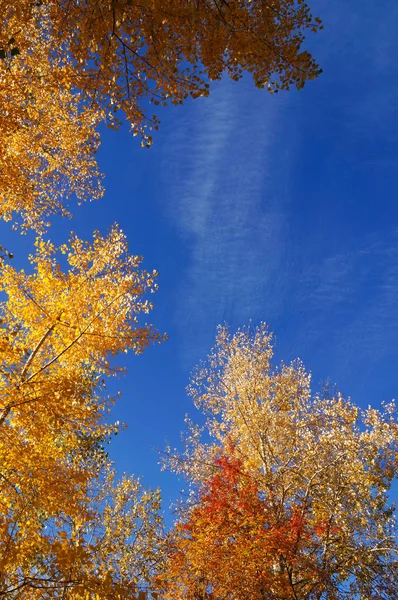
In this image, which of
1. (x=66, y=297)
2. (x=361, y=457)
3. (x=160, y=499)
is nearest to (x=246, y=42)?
(x=66, y=297)

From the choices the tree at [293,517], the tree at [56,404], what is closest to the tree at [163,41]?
the tree at [56,404]

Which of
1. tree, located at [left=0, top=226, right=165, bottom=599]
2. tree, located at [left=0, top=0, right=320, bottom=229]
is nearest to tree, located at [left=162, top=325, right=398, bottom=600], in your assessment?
tree, located at [left=0, top=226, right=165, bottom=599]

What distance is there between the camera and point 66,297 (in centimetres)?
785

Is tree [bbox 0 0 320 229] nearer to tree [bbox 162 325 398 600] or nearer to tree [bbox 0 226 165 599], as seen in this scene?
tree [bbox 0 226 165 599]

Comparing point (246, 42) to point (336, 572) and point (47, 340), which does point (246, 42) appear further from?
point (336, 572)

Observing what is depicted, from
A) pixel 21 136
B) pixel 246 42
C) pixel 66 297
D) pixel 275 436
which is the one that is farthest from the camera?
pixel 275 436

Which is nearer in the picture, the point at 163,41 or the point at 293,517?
the point at 163,41

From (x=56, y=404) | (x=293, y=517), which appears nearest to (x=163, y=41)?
(x=56, y=404)

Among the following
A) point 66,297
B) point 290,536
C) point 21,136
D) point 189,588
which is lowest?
point 189,588

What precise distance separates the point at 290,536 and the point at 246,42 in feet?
34.4

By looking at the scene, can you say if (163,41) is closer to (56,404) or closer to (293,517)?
(56,404)

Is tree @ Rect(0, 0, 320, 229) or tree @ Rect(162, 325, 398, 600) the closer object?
tree @ Rect(0, 0, 320, 229)

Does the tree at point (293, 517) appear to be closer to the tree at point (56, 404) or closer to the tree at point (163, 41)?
the tree at point (56, 404)

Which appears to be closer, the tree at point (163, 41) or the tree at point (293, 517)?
the tree at point (163, 41)
